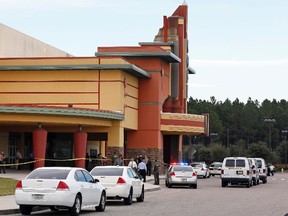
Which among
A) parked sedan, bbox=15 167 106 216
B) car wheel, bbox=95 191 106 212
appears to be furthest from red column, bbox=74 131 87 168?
parked sedan, bbox=15 167 106 216

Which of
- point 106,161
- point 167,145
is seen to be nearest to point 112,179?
point 106,161

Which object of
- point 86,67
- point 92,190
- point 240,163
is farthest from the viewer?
point 86,67

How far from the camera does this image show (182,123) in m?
74.5

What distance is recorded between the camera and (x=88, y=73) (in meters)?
65.5

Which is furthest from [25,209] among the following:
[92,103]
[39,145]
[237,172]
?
[92,103]

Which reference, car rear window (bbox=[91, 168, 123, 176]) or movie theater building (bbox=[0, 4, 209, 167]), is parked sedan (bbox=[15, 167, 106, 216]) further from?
movie theater building (bbox=[0, 4, 209, 167])

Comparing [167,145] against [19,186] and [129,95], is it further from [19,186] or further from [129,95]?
[19,186]

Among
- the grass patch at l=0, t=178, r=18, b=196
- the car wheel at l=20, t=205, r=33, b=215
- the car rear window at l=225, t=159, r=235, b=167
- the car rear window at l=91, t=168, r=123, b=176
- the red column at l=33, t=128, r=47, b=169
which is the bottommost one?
the car wheel at l=20, t=205, r=33, b=215

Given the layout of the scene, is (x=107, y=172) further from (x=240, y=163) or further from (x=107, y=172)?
(x=240, y=163)

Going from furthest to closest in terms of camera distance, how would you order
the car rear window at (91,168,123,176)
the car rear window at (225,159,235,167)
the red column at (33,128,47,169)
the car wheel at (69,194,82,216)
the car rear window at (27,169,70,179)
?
the red column at (33,128,47,169)
the car rear window at (225,159,235,167)
the car rear window at (91,168,123,176)
the car rear window at (27,169,70,179)
the car wheel at (69,194,82,216)

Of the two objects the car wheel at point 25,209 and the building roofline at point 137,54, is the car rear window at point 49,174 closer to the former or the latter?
the car wheel at point 25,209

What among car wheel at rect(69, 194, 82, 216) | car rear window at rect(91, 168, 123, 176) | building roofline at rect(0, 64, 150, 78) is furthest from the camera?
building roofline at rect(0, 64, 150, 78)

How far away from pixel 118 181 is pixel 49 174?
19.9ft

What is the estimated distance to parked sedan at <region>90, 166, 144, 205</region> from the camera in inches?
1134
